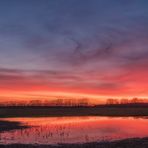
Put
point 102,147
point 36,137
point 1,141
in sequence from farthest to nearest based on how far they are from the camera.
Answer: point 36,137 → point 1,141 → point 102,147

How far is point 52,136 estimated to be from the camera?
1615 inches

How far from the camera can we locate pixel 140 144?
3114 cm

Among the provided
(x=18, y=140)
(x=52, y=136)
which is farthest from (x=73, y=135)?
(x=18, y=140)

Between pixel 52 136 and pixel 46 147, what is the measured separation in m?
10.4

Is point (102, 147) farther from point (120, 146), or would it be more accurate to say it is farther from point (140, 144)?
point (140, 144)

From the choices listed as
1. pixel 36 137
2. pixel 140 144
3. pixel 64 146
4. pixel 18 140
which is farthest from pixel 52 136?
pixel 140 144

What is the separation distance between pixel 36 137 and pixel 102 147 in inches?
471

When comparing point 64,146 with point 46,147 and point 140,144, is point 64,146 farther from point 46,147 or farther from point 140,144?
point 140,144

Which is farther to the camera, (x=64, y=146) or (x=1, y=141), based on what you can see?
(x=1, y=141)

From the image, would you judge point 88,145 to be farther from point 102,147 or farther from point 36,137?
point 36,137

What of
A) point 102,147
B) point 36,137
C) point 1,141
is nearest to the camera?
point 102,147

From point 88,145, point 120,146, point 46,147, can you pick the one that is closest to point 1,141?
point 46,147

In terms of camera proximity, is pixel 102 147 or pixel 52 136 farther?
pixel 52 136

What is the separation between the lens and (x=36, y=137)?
40.2 meters
